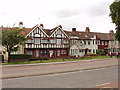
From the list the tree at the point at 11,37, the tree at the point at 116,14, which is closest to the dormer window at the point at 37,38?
the tree at the point at 11,37

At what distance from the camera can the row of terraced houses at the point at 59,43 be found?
3766cm

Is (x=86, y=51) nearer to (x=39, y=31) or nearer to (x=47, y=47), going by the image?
(x=47, y=47)

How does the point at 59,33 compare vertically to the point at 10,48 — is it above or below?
above

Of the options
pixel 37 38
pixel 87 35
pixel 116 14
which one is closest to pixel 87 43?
A: pixel 87 35

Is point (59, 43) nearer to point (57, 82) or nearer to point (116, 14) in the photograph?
point (116, 14)

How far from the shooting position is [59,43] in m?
42.2

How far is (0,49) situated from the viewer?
1405 inches

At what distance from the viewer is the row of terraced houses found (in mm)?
37656

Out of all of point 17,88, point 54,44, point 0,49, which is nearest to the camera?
point 17,88

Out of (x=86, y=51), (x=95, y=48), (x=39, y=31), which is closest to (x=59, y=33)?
(x=39, y=31)

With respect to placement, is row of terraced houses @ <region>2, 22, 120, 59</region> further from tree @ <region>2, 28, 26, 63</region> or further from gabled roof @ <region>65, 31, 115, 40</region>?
tree @ <region>2, 28, 26, 63</region>

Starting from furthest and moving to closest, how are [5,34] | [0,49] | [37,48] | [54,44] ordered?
[54,44], [37,48], [0,49], [5,34]

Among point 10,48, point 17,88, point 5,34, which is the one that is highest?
point 5,34

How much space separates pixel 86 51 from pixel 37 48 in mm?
18051
